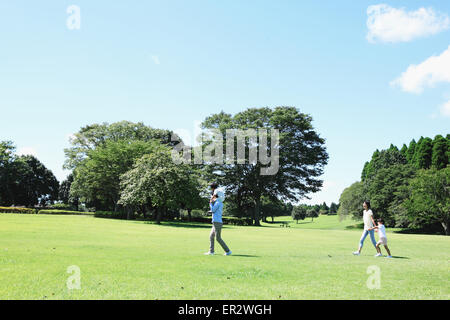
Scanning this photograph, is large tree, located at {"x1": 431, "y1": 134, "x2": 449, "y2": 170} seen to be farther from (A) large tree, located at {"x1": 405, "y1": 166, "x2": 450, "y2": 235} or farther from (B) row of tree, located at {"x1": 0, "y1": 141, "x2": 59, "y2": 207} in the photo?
(B) row of tree, located at {"x1": 0, "y1": 141, "x2": 59, "y2": 207}

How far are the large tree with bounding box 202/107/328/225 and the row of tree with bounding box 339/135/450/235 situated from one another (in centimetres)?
1610

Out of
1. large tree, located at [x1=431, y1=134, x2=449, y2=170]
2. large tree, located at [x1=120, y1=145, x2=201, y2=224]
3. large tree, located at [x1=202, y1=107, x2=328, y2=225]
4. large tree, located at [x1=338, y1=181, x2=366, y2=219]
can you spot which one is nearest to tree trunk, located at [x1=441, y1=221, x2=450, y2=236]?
large tree, located at [x1=202, y1=107, x2=328, y2=225]

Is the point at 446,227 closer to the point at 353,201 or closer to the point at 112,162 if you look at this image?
the point at 353,201

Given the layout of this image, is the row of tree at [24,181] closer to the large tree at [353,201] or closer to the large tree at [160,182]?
the large tree at [160,182]

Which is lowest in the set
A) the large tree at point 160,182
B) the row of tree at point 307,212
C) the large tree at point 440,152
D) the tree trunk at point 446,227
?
the row of tree at point 307,212

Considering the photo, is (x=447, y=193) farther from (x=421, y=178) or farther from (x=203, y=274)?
(x=203, y=274)

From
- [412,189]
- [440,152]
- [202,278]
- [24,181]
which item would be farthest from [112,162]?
[440,152]

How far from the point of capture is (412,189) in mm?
60375

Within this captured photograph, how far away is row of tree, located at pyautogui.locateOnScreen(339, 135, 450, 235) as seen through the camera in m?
53.9

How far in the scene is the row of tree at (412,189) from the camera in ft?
177

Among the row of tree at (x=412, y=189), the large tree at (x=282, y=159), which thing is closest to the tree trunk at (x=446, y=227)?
the row of tree at (x=412, y=189)

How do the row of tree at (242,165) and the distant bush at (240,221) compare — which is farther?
the distant bush at (240,221)

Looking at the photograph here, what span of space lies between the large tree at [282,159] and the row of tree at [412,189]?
16.1 metres
